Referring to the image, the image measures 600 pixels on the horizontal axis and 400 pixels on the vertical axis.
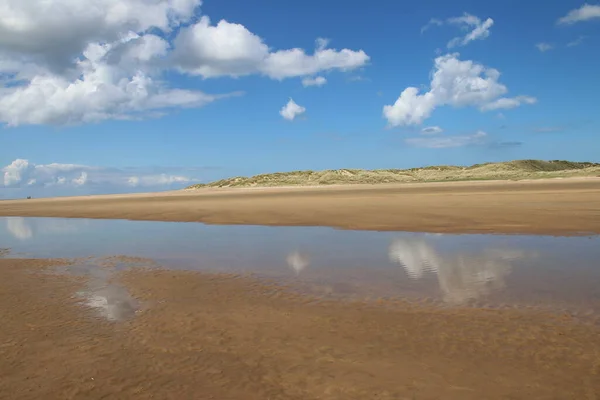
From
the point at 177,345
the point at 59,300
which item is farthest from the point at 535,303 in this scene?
the point at 59,300

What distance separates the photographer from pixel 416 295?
32.2ft

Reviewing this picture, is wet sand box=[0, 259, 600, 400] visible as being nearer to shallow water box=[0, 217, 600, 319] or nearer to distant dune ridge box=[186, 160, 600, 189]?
shallow water box=[0, 217, 600, 319]

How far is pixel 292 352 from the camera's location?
6.95m

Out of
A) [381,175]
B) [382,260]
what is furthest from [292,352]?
[381,175]

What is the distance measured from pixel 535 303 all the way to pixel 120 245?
17.3 m

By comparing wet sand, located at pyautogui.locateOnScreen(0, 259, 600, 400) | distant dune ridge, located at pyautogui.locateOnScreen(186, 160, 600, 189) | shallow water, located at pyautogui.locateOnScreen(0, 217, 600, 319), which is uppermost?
distant dune ridge, located at pyautogui.locateOnScreen(186, 160, 600, 189)

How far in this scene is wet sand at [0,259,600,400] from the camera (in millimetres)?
5738

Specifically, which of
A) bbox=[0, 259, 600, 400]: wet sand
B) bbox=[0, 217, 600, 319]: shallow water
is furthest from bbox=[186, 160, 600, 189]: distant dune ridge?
bbox=[0, 259, 600, 400]: wet sand

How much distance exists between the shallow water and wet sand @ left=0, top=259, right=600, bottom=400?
1.12 m

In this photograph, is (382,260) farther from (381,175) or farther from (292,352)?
(381,175)

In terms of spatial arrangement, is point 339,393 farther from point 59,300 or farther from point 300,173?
point 300,173

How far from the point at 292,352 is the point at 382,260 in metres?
7.55

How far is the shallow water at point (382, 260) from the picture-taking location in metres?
9.87

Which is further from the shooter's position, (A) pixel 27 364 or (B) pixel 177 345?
(B) pixel 177 345
